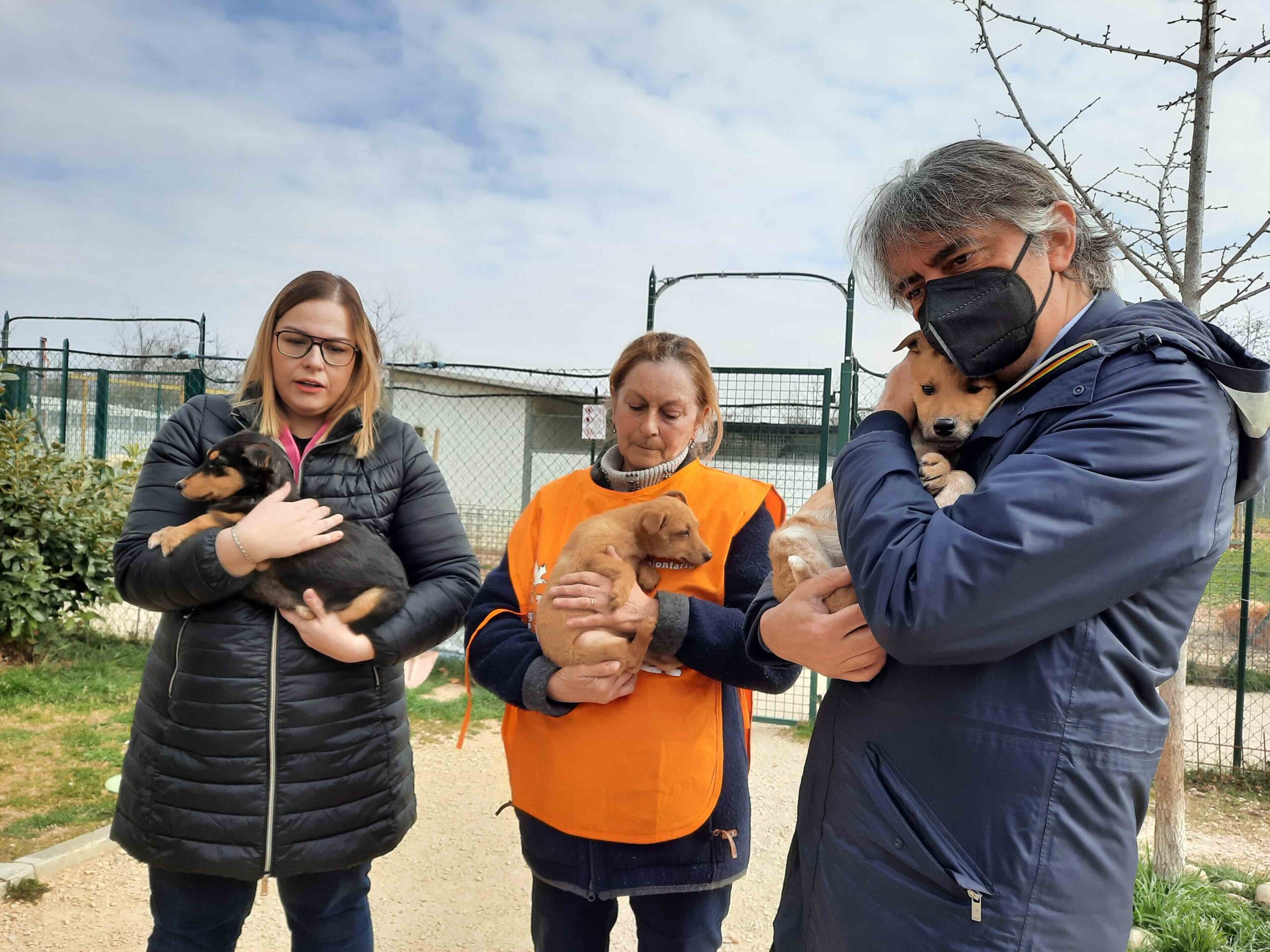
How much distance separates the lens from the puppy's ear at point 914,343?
2133 mm

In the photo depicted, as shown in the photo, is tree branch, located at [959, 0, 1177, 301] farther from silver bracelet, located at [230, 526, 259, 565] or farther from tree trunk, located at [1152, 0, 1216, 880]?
silver bracelet, located at [230, 526, 259, 565]

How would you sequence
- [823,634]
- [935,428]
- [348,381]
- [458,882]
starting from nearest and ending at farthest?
[823,634] < [935,428] < [348,381] < [458,882]

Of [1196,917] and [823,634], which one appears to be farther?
[1196,917]

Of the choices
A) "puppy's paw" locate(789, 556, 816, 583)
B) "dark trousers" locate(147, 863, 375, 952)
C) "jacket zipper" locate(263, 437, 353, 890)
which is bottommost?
"dark trousers" locate(147, 863, 375, 952)

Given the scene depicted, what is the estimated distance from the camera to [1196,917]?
13.6ft

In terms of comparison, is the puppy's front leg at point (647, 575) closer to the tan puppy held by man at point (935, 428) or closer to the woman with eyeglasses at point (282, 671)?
the tan puppy held by man at point (935, 428)

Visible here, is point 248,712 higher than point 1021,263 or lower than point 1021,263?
lower

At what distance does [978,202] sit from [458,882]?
15.9 ft

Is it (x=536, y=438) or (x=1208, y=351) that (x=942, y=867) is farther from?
(x=536, y=438)

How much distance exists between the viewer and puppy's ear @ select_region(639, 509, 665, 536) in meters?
2.69

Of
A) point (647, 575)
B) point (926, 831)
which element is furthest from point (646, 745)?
point (926, 831)

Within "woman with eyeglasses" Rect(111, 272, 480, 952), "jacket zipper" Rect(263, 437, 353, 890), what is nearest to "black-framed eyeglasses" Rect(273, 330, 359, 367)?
"woman with eyeglasses" Rect(111, 272, 480, 952)

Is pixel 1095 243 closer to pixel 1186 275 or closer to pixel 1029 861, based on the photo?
pixel 1029 861

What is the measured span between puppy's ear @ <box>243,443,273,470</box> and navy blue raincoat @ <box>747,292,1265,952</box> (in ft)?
7.08
